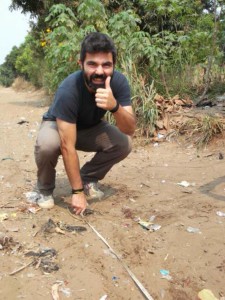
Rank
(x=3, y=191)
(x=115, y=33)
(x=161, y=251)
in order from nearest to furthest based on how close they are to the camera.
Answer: (x=161, y=251) → (x=3, y=191) → (x=115, y=33)

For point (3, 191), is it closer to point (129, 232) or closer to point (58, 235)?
point (58, 235)

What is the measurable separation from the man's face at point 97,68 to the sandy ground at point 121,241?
3.09 ft

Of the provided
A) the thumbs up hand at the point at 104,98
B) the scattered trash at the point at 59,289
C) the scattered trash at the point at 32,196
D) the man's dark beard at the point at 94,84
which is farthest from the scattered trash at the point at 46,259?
the man's dark beard at the point at 94,84

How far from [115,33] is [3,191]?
331cm

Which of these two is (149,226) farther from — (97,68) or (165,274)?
(97,68)

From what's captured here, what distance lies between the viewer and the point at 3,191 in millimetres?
3211

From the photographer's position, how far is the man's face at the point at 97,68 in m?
2.44

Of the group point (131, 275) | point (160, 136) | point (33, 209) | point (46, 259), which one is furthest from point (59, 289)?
point (160, 136)

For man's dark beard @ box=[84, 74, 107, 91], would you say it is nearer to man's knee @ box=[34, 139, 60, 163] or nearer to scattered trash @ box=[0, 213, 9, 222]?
man's knee @ box=[34, 139, 60, 163]

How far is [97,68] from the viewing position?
8.04ft

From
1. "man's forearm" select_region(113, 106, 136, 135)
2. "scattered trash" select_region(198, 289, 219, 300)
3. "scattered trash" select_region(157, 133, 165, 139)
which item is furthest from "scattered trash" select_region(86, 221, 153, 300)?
"scattered trash" select_region(157, 133, 165, 139)

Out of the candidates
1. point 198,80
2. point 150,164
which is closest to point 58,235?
point 150,164

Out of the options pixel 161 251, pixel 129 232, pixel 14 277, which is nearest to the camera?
pixel 14 277

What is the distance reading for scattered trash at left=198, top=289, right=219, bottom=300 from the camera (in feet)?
6.20
